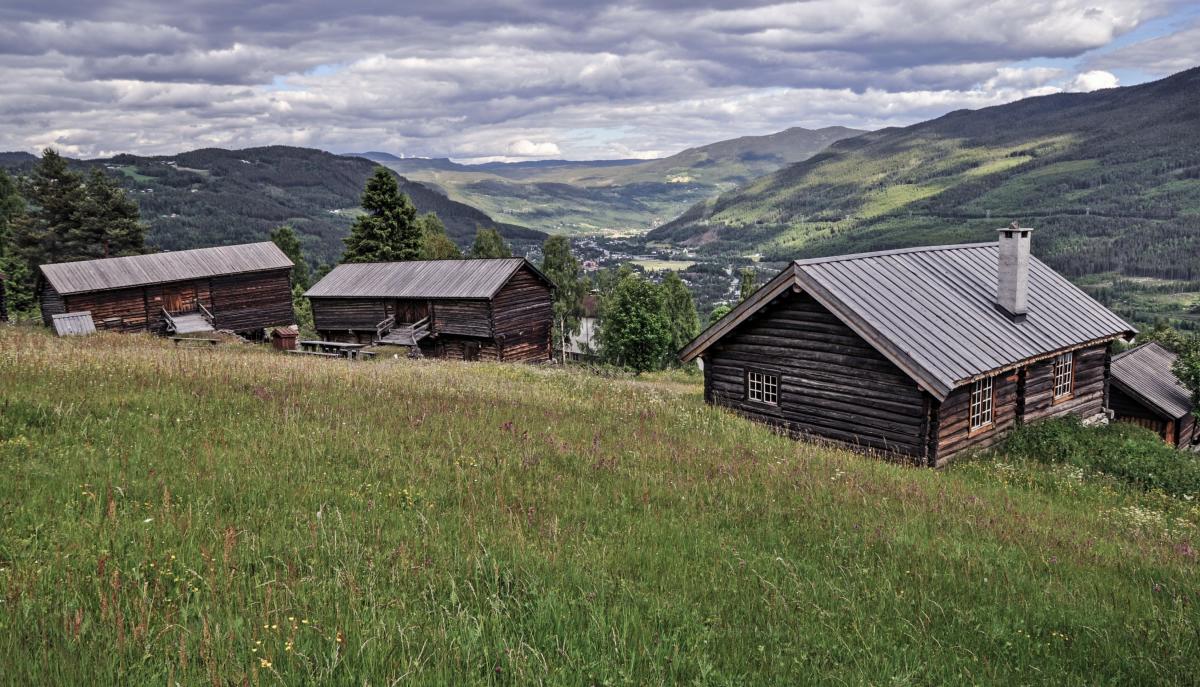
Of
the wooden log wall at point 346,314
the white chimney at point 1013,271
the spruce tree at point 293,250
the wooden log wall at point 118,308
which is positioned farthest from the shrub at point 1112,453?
the spruce tree at point 293,250

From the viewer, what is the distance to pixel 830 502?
30.8ft

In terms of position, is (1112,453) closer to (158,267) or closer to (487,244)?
(158,267)

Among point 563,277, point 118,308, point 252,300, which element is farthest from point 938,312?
point 563,277

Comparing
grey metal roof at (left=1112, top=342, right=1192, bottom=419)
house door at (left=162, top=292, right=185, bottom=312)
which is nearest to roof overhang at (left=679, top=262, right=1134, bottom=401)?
grey metal roof at (left=1112, top=342, right=1192, bottom=419)

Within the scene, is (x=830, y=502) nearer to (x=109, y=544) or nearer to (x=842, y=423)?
(x=109, y=544)

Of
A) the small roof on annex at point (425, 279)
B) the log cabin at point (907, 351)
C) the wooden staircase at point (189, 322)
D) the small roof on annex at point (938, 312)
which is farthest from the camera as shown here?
the wooden staircase at point (189, 322)

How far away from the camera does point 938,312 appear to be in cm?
2086

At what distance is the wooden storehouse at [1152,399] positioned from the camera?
34.2 metres

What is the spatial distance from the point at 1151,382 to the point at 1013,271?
20.7 m

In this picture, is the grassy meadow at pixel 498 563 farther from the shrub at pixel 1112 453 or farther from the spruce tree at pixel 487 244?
the spruce tree at pixel 487 244

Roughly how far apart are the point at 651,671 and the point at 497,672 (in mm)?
953

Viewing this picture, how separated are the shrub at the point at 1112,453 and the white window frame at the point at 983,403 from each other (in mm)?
1242

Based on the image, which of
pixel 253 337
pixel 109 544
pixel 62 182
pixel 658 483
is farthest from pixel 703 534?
pixel 62 182

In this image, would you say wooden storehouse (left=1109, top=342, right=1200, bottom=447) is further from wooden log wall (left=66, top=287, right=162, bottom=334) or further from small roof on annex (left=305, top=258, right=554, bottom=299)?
wooden log wall (left=66, top=287, right=162, bottom=334)
